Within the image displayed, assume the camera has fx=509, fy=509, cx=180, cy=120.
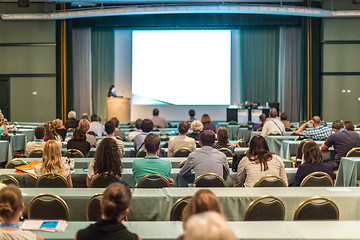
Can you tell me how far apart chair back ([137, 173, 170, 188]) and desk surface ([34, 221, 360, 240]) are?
151 cm

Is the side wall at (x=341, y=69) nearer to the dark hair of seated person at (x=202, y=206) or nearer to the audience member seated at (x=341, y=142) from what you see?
the audience member seated at (x=341, y=142)

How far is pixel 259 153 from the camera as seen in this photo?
568cm

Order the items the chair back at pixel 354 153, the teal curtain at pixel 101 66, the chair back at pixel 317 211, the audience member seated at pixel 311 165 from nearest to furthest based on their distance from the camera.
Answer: the chair back at pixel 317 211 → the audience member seated at pixel 311 165 → the chair back at pixel 354 153 → the teal curtain at pixel 101 66

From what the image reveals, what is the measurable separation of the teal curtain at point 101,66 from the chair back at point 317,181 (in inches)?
673

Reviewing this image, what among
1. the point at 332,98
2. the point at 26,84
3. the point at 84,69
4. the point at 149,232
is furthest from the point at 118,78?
the point at 149,232

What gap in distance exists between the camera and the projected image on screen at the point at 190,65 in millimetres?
21312

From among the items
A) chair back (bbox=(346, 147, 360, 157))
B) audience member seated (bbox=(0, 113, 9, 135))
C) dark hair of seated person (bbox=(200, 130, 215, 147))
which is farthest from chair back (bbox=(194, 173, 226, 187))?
audience member seated (bbox=(0, 113, 9, 135))

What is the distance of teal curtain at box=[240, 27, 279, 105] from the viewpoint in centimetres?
2152

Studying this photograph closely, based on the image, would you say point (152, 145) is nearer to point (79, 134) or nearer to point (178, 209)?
point (178, 209)

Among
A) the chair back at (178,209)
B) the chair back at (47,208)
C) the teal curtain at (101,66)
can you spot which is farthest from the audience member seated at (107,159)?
the teal curtain at (101,66)

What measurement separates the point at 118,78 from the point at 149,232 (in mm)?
18820

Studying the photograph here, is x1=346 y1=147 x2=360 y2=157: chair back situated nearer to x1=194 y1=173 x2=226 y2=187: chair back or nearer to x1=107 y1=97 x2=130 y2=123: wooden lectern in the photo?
x1=194 y1=173 x2=226 y2=187: chair back

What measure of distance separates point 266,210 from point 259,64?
17871mm

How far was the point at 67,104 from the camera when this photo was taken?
20438mm
